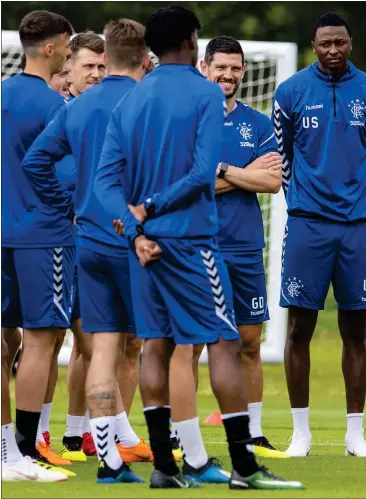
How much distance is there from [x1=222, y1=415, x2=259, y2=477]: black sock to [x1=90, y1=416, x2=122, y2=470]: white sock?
615mm

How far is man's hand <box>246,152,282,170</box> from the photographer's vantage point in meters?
8.29

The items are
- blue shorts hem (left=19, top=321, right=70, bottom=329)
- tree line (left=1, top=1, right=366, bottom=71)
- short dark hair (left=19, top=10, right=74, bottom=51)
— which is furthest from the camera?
tree line (left=1, top=1, right=366, bottom=71)

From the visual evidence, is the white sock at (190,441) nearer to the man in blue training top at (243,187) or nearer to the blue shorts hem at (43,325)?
the blue shorts hem at (43,325)

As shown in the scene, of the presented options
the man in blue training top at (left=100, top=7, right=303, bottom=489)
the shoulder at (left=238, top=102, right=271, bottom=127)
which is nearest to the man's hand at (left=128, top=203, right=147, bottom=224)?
the man in blue training top at (left=100, top=7, right=303, bottom=489)

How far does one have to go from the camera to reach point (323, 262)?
8.72 metres

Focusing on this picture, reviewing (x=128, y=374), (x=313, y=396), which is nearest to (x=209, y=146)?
(x=128, y=374)

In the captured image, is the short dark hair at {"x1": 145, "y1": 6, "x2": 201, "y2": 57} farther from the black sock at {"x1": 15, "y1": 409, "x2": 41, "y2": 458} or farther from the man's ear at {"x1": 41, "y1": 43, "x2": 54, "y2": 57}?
the black sock at {"x1": 15, "y1": 409, "x2": 41, "y2": 458}

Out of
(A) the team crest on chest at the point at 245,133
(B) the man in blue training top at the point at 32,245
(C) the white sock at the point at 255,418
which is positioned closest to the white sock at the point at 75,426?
(C) the white sock at the point at 255,418

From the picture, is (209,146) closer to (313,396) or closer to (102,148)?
(102,148)

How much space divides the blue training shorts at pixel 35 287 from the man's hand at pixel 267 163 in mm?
1408

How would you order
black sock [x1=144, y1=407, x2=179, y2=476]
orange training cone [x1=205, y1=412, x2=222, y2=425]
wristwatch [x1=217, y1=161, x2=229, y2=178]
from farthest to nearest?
orange training cone [x1=205, y1=412, x2=222, y2=425] < wristwatch [x1=217, y1=161, x2=229, y2=178] < black sock [x1=144, y1=407, x2=179, y2=476]

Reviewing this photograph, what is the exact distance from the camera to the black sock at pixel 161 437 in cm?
663

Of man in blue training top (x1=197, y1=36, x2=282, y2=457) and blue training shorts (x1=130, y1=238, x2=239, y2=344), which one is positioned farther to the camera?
man in blue training top (x1=197, y1=36, x2=282, y2=457)

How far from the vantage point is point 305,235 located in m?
8.72
